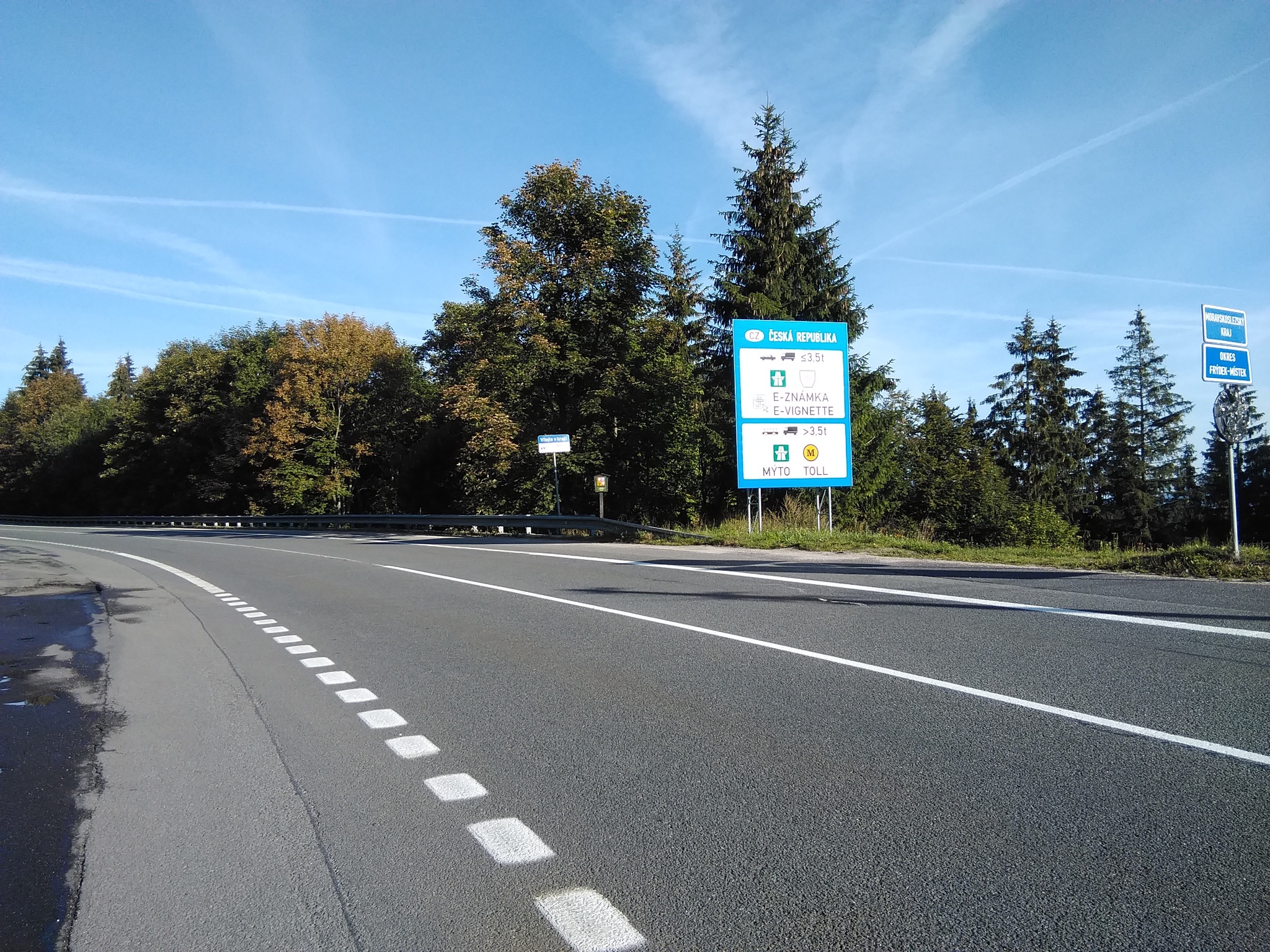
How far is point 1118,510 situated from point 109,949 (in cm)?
6179

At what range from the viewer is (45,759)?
4980 mm

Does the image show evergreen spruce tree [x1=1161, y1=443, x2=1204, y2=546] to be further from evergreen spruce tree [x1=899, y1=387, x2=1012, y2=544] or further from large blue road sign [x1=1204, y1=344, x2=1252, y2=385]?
large blue road sign [x1=1204, y1=344, x2=1252, y2=385]

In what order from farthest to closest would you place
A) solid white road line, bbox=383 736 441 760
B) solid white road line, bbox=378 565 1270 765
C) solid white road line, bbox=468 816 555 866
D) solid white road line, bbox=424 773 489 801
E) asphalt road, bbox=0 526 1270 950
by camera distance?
1. solid white road line, bbox=383 736 441 760
2. solid white road line, bbox=378 565 1270 765
3. solid white road line, bbox=424 773 489 801
4. solid white road line, bbox=468 816 555 866
5. asphalt road, bbox=0 526 1270 950

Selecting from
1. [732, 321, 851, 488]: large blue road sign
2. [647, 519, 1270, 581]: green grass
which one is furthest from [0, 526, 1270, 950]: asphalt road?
[732, 321, 851, 488]: large blue road sign

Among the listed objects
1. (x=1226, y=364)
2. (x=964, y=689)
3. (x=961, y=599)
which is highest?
(x=1226, y=364)

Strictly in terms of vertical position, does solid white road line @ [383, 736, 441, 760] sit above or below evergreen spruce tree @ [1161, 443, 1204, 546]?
below

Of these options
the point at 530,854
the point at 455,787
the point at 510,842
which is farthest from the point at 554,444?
the point at 530,854

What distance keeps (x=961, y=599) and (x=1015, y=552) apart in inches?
244

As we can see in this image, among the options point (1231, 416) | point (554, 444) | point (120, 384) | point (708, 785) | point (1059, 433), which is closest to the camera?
point (708, 785)

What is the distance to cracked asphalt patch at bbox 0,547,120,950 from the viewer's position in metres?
3.13

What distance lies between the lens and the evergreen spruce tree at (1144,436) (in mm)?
54000

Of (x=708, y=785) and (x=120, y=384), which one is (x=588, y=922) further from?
(x=120, y=384)

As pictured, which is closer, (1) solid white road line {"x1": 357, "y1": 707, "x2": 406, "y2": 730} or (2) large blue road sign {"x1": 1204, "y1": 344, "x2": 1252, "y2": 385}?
(1) solid white road line {"x1": 357, "y1": 707, "x2": 406, "y2": 730}

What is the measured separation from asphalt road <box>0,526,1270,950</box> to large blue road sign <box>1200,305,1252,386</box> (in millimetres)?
4357
